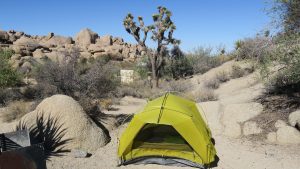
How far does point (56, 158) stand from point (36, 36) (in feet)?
200

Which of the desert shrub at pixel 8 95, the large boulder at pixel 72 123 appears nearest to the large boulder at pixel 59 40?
the desert shrub at pixel 8 95

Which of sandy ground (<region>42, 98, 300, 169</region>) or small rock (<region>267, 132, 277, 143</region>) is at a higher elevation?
small rock (<region>267, 132, 277, 143</region>)

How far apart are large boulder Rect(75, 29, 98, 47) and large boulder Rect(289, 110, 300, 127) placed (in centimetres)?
5246

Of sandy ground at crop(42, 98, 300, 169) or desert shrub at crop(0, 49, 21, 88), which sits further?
desert shrub at crop(0, 49, 21, 88)

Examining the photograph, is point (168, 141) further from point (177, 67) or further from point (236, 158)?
point (177, 67)

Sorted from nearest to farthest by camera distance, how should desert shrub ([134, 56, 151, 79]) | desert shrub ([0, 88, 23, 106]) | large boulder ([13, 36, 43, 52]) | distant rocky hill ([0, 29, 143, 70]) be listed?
1. desert shrub ([0, 88, 23, 106])
2. desert shrub ([134, 56, 151, 79])
3. distant rocky hill ([0, 29, 143, 70])
4. large boulder ([13, 36, 43, 52])

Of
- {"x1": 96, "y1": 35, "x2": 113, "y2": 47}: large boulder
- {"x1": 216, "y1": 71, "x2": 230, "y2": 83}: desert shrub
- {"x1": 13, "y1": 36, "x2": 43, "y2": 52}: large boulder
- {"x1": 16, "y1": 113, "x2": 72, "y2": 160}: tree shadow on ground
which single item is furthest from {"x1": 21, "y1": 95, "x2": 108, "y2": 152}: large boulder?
{"x1": 96, "y1": 35, "x2": 113, "y2": 47}: large boulder

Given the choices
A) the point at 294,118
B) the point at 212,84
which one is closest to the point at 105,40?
the point at 212,84

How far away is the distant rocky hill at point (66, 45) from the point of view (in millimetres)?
48034

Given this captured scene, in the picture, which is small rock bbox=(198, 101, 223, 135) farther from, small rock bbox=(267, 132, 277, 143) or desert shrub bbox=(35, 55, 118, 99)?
desert shrub bbox=(35, 55, 118, 99)

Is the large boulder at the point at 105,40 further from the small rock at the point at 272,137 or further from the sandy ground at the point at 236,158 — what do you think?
the sandy ground at the point at 236,158

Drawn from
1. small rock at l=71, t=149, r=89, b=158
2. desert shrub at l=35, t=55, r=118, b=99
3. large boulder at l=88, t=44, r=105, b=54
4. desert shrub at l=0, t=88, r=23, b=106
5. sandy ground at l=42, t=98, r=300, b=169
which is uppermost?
large boulder at l=88, t=44, r=105, b=54

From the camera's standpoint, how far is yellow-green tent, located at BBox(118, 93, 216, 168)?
7.97 metres

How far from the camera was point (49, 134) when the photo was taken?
9.15 metres
